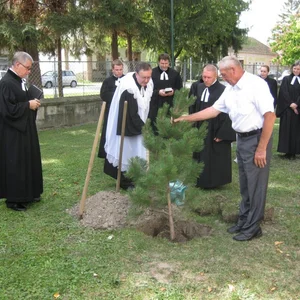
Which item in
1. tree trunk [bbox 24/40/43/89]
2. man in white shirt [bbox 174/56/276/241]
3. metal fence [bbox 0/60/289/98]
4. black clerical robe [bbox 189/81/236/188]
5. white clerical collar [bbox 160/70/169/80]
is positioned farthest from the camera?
metal fence [bbox 0/60/289/98]

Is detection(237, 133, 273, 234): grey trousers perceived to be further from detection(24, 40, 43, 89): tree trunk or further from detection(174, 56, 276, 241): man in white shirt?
detection(24, 40, 43, 89): tree trunk

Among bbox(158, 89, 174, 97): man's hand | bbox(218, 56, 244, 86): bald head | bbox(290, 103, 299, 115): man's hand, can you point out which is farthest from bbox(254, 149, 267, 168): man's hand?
bbox(290, 103, 299, 115): man's hand

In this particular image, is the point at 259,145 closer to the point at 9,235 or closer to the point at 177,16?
the point at 9,235

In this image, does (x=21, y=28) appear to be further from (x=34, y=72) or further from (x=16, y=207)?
(x=16, y=207)

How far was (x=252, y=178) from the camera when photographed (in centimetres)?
418

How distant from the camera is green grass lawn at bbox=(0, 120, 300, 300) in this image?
3320 mm

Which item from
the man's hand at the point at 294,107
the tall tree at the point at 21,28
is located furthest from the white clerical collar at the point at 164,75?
the tall tree at the point at 21,28

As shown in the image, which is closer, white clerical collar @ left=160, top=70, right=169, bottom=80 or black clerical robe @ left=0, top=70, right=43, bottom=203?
black clerical robe @ left=0, top=70, right=43, bottom=203

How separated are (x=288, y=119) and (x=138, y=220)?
16.0 feet

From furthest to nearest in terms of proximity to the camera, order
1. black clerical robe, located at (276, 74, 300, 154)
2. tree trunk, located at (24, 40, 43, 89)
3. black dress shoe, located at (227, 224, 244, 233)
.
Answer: tree trunk, located at (24, 40, 43, 89)
black clerical robe, located at (276, 74, 300, 154)
black dress shoe, located at (227, 224, 244, 233)

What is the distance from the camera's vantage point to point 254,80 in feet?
13.0

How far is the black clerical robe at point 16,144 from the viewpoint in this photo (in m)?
4.98

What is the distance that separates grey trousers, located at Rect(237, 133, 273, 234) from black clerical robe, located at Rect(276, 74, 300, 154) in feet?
14.2

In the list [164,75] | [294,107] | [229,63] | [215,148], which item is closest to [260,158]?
[229,63]
